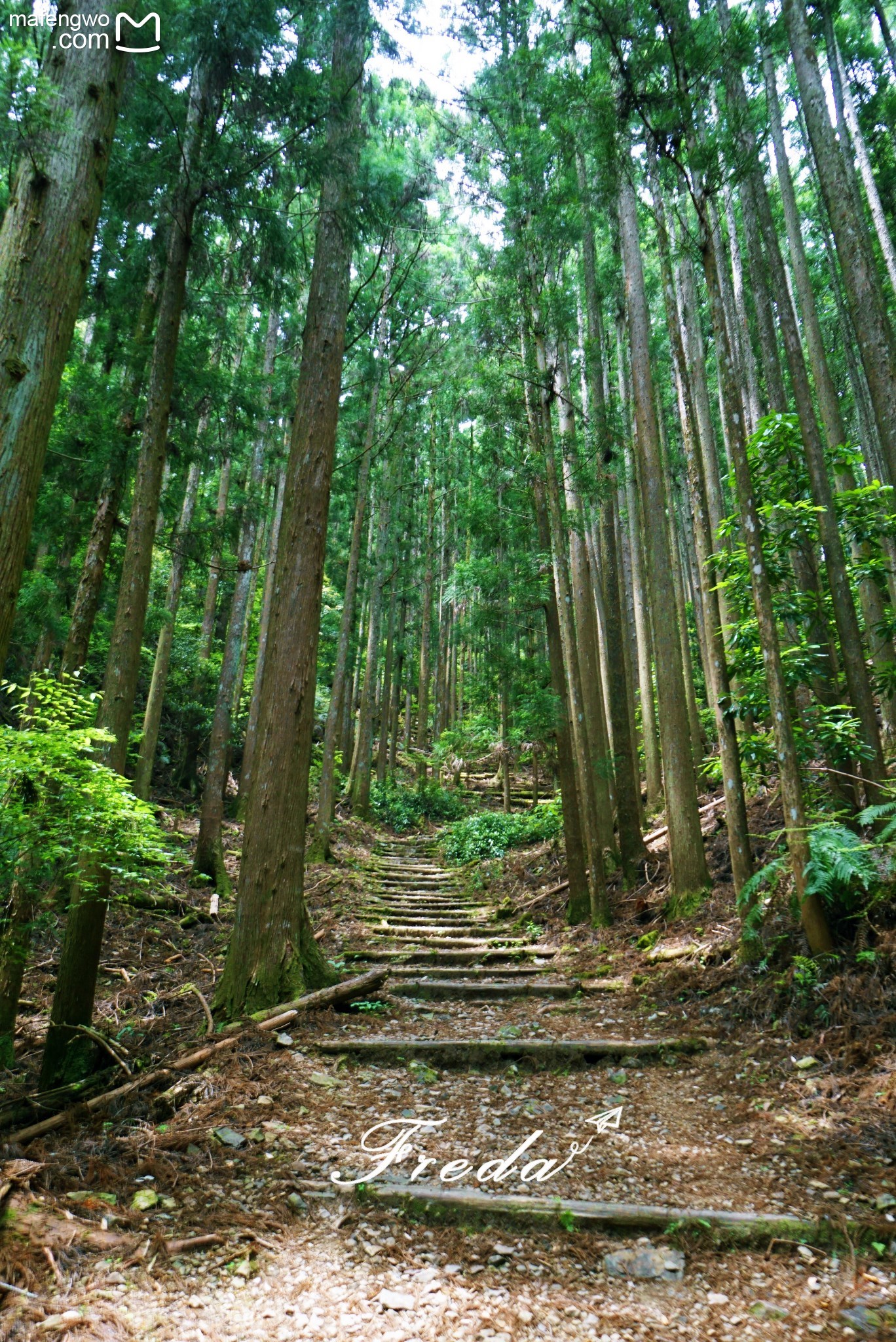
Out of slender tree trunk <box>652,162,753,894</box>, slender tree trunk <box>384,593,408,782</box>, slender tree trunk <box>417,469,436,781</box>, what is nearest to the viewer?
slender tree trunk <box>652,162,753,894</box>

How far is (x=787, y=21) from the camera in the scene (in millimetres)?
6164

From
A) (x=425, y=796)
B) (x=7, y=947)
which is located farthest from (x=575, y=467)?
(x=425, y=796)

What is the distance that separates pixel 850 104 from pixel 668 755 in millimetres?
10028

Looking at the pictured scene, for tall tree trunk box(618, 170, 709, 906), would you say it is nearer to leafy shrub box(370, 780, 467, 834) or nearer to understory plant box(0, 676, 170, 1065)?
understory plant box(0, 676, 170, 1065)

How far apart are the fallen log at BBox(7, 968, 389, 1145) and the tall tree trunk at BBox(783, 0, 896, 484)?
19.2ft

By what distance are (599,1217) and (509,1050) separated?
6.49 ft

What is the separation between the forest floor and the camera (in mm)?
2234

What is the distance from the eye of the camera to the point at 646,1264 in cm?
253

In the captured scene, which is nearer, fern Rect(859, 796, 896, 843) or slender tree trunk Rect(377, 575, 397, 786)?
fern Rect(859, 796, 896, 843)

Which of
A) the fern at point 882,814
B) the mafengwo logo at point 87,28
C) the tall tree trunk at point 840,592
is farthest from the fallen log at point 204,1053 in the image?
the mafengwo logo at point 87,28

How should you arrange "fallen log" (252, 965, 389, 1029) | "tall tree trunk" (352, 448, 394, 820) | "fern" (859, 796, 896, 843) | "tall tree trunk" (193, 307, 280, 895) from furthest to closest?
"tall tree trunk" (352, 448, 394, 820) → "tall tree trunk" (193, 307, 280, 895) → "fallen log" (252, 965, 389, 1029) → "fern" (859, 796, 896, 843)

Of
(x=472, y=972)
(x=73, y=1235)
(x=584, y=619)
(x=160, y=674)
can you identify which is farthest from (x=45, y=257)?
(x=160, y=674)

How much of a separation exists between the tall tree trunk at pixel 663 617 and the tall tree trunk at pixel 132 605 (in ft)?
15.0

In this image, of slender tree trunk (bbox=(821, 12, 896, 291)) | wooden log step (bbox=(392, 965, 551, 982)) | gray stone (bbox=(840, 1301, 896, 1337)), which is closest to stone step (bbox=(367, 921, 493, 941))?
wooden log step (bbox=(392, 965, 551, 982))
